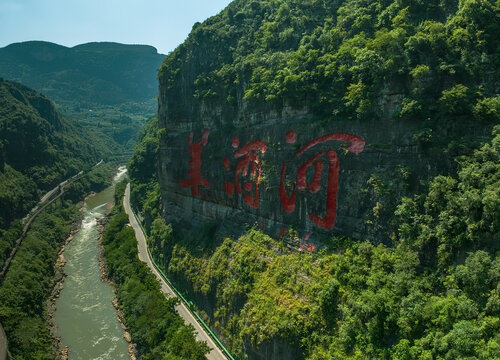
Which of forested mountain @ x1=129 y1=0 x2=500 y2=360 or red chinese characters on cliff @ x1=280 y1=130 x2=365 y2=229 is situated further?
red chinese characters on cliff @ x1=280 y1=130 x2=365 y2=229

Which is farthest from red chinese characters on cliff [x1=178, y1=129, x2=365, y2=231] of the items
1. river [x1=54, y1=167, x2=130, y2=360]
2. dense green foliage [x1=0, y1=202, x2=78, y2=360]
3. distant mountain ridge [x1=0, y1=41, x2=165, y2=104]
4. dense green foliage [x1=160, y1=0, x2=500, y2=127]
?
distant mountain ridge [x1=0, y1=41, x2=165, y2=104]

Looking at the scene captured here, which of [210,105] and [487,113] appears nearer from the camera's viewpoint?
[487,113]

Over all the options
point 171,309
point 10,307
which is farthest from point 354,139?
point 10,307

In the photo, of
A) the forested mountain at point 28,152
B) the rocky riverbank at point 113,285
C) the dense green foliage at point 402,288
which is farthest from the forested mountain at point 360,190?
the forested mountain at point 28,152

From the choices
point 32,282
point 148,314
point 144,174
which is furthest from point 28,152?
point 148,314

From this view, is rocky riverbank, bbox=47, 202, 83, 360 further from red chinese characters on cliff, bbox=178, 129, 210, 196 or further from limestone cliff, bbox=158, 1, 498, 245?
red chinese characters on cliff, bbox=178, 129, 210, 196

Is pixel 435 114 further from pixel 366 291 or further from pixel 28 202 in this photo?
pixel 28 202
